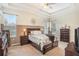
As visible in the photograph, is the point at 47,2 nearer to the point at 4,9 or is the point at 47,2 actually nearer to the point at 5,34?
the point at 4,9

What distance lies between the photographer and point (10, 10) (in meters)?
2.50

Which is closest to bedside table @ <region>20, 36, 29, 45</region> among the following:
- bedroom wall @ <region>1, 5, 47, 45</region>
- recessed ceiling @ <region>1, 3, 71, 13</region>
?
bedroom wall @ <region>1, 5, 47, 45</region>

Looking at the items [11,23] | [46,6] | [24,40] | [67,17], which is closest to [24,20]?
[11,23]

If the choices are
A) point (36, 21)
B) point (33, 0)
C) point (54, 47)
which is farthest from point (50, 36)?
point (33, 0)

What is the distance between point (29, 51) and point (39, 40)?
0.28 metres

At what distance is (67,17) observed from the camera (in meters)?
2.53

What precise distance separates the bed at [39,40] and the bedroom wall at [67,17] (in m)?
0.24

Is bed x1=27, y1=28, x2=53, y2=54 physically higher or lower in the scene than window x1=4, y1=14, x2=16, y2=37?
lower

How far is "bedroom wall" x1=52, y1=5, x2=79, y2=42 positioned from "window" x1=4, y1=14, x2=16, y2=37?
0.75 meters

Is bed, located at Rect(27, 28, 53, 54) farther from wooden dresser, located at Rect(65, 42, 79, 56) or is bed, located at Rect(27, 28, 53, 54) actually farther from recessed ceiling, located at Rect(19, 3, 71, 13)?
recessed ceiling, located at Rect(19, 3, 71, 13)

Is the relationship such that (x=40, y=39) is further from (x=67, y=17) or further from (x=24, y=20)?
(x=67, y=17)

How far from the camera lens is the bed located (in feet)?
8.29

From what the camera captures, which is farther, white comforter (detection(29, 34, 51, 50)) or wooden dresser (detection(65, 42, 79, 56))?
white comforter (detection(29, 34, 51, 50))

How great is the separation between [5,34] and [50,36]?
82 cm
